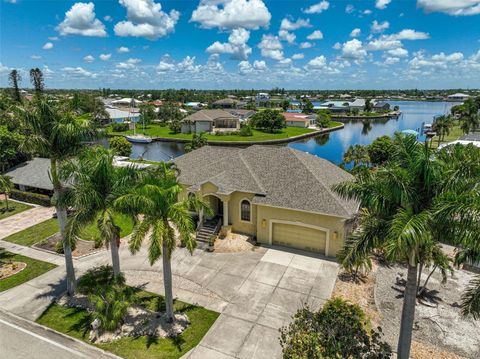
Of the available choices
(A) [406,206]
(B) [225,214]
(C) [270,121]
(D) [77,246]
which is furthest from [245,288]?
(C) [270,121]

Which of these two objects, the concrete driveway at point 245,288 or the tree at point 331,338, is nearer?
the tree at point 331,338

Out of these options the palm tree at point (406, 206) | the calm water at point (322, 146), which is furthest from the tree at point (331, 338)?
the calm water at point (322, 146)

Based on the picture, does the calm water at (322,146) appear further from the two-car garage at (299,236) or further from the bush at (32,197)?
the two-car garage at (299,236)

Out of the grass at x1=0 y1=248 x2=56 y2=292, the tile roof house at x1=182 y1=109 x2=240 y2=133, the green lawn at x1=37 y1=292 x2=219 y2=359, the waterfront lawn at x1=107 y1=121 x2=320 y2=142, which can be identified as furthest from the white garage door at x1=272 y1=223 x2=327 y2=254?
the tile roof house at x1=182 y1=109 x2=240 y2=133

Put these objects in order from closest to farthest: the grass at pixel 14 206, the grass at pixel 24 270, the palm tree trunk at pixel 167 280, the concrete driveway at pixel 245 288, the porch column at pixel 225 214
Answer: the palm tree trunk at pixel 167 280 → the concrete driveway at pixel 245 288 → the grass at pixel 24 270 → the porch column at pixel 225 214 → the grass at pixel 14 206

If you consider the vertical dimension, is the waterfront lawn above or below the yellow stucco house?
below

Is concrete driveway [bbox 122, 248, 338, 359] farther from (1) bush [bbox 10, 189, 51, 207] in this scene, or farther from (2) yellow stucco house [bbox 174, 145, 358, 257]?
(1) bush [bbox 10, 189, 51, 207]

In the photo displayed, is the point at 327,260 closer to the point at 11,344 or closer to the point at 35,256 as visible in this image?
the point at 11,344
